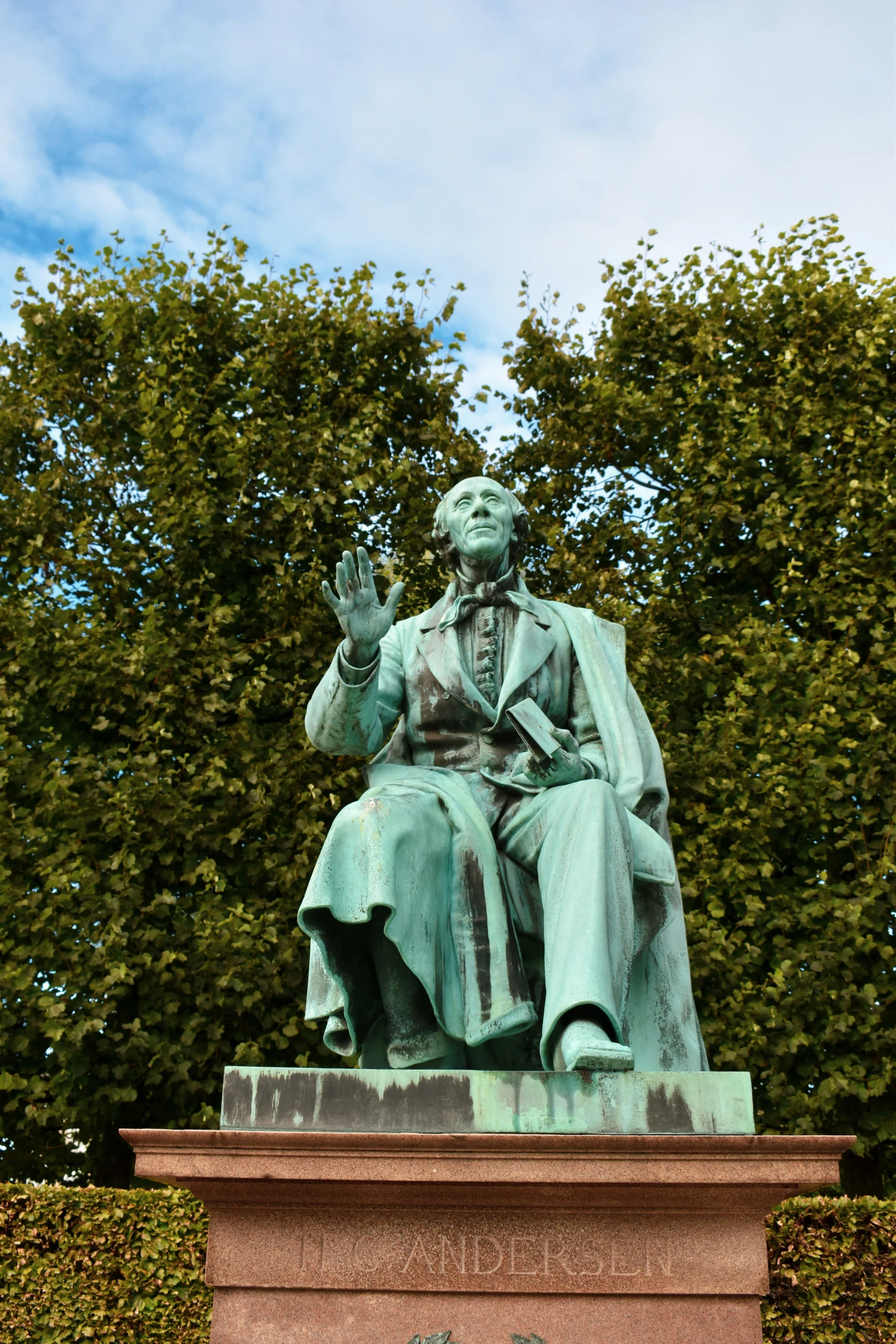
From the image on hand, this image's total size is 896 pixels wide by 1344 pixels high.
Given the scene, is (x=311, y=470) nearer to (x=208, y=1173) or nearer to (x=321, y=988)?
(x=321, y=988)

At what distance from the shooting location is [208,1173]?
318cm

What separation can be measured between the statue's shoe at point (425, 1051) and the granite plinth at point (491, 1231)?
1.87 feet

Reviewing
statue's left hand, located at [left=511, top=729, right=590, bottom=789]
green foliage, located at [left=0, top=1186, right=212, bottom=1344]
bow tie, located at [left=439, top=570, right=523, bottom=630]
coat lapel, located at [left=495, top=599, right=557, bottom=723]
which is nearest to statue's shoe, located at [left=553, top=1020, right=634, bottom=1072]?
statue's left hand, located at [left=511, top=729, right=590, bottom=789]

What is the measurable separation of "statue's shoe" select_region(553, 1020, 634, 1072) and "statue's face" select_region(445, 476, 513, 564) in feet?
5.79

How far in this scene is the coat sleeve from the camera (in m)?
4.23

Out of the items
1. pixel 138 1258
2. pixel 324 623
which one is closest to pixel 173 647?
pixel 324 623

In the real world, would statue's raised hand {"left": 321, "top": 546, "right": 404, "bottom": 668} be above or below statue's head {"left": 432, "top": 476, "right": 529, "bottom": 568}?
below

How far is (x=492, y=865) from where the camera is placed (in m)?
3.97

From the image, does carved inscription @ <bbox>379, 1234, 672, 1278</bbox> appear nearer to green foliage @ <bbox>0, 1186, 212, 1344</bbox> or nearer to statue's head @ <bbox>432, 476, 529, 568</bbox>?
statue's head @ <bbox>432, 476, 529, 568</bbox>

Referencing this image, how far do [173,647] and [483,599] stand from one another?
4959mm

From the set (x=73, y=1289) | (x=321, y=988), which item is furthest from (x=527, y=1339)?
(x=73, y=1289)

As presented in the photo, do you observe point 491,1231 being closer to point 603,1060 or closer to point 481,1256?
point 481,1256

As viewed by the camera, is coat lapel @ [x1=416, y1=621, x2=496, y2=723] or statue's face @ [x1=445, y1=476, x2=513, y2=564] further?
statue's face @ [x1=445, y1=476, x2=513, y2=564]

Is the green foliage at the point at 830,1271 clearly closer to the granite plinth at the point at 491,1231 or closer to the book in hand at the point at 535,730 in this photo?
the book in hand at the point at 535,730
